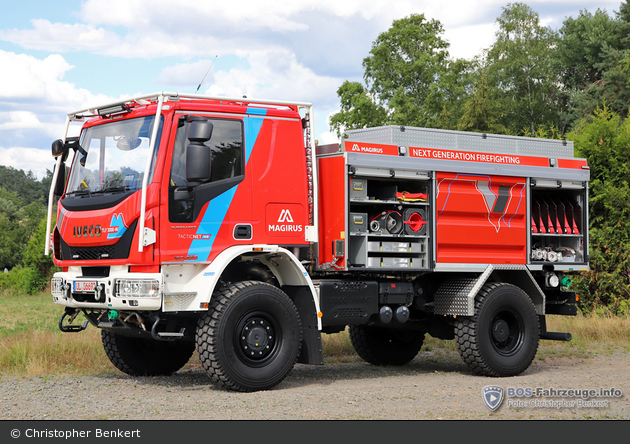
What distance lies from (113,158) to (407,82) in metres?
35.1

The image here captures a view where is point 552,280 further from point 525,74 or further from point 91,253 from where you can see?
point 525,74

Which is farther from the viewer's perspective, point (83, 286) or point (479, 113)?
point (479, 113)

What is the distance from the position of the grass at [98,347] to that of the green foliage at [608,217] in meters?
0.57

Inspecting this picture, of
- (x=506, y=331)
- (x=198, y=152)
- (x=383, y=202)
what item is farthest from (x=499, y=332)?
(x=198, y=152)

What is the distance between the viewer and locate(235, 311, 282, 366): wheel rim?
26.4 ft

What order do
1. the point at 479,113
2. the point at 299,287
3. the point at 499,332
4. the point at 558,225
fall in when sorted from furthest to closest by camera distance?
the point at 479,113 → the point at 558,225 → the point at 499,332 → the point at 299,287

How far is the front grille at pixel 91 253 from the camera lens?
26.1 ft

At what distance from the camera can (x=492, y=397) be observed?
7574 millimetres

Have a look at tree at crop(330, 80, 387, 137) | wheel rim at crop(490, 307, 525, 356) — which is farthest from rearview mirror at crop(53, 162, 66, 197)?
tree at crop(330, 80, 387, 137)

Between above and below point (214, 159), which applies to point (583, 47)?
above

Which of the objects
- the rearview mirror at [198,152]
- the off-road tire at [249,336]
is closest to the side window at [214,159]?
the rearview mirror at [198,152]

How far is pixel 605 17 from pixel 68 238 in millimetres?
38780

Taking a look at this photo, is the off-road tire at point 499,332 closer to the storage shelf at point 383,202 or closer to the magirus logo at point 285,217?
the storage shelf at point 383,202

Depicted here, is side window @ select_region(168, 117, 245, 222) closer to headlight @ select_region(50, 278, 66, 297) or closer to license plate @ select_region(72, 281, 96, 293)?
license plate @ select_region(72, 281, 96, 293)
